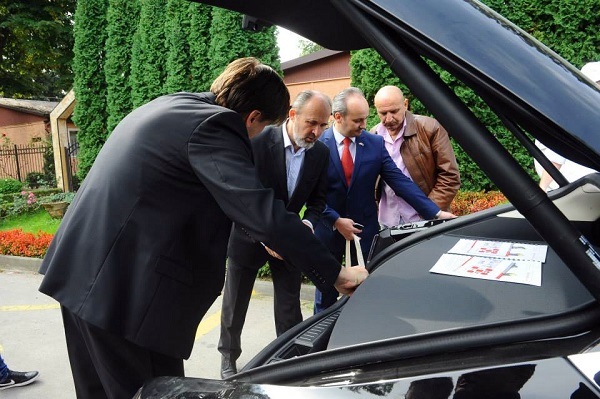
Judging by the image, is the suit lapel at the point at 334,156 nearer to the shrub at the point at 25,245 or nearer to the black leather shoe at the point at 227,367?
the black leather shoe at the point at 227,367

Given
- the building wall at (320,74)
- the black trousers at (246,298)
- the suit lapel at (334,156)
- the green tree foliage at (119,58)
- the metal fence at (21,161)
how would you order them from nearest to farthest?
1. the black trousers at (246,298)
2. the suit lapel at (334,156)
3. the green tree foliage at (119,58)
4. the building wall at (320,74)
5. the metal fence at (21,161)

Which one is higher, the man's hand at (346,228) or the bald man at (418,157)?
the bald man at (418,157)

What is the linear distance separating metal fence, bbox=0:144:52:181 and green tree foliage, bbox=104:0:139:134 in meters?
11.7

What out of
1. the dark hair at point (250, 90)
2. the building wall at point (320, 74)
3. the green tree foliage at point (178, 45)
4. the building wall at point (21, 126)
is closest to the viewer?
the dark hair at point (250, 90)

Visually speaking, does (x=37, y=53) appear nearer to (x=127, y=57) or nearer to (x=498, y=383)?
(x=127, y=57)

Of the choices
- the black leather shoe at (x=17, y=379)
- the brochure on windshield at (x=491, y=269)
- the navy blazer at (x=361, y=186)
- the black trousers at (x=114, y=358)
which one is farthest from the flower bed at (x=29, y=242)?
the black trousers at (x=114, y=358)

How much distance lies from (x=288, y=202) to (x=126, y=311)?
1.63 meters

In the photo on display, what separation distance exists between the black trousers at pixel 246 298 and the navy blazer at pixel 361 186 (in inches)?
14.9

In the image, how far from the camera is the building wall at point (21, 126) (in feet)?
84.3

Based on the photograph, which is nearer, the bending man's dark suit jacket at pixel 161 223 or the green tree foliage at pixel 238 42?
the bending man's dark suit jacket at pixel 161 223

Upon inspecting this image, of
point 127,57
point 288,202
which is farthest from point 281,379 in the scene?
point 127,57

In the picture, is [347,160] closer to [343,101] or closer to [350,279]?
[343,101]

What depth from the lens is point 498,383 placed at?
87cm

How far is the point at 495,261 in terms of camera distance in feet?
5.03
